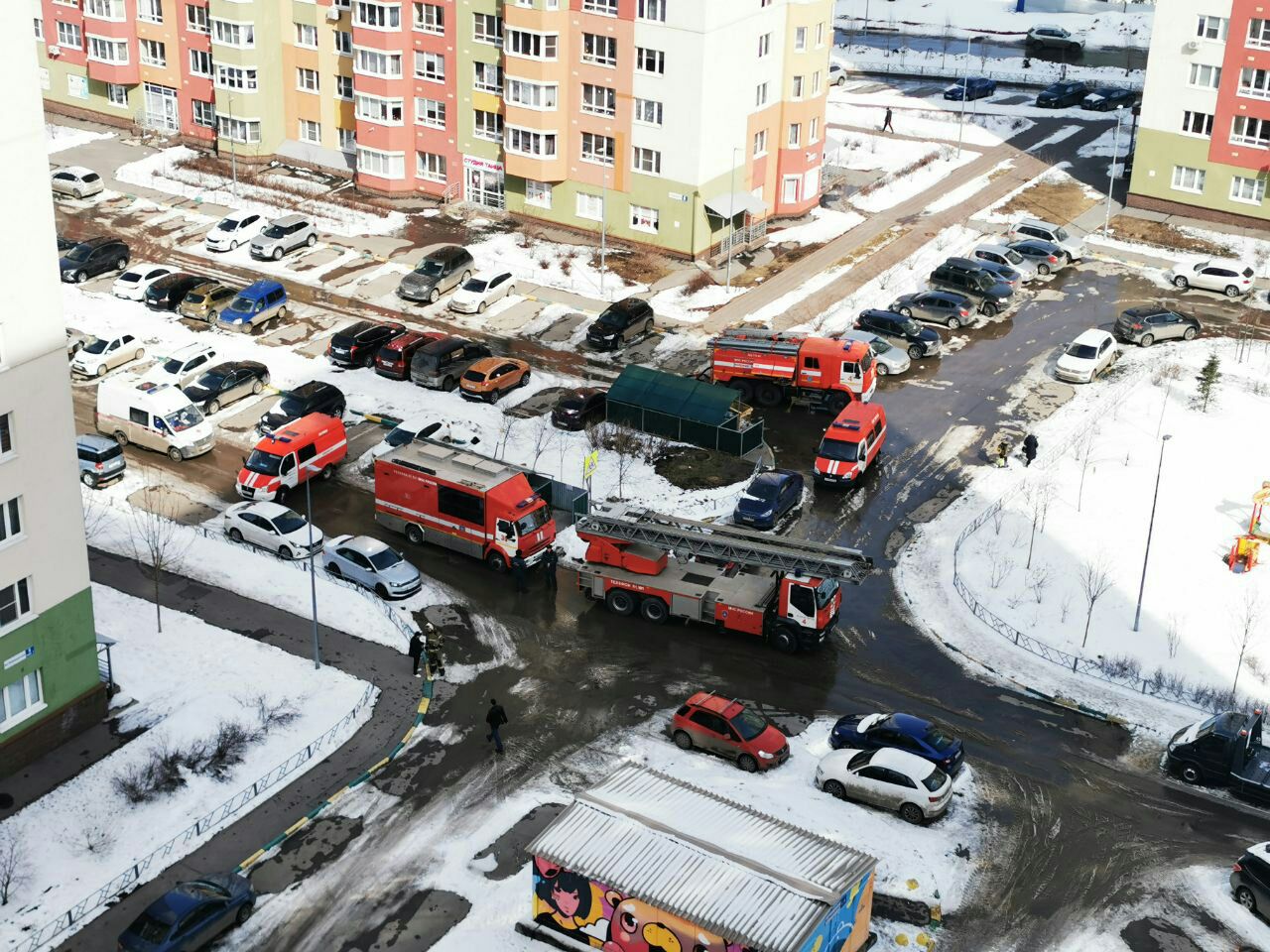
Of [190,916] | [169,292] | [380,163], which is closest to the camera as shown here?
[190,916]

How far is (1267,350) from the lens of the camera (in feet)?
261

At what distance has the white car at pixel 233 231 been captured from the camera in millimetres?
90000

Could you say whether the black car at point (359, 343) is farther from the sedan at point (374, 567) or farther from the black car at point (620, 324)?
the sedan at point (374, 567)

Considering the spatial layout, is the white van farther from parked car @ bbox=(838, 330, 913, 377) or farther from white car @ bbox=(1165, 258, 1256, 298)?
white car @ bbox=(1165, 258, 1256, 298)

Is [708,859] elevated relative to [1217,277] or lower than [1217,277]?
lower

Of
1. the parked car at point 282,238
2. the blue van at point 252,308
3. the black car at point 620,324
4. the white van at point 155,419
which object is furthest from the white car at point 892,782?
the parked car at point 282,238

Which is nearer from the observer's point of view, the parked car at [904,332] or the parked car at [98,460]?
the parked car at [98,460]

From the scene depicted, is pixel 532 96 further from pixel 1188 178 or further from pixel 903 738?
pixel 903 738

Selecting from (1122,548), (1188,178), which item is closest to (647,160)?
(1188,178)

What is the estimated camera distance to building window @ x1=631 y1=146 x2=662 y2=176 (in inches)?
3499

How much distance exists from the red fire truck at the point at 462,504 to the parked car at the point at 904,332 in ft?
82.7

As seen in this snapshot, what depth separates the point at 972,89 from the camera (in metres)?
124

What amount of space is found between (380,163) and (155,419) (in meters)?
34.8

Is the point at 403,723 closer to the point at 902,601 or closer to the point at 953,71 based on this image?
the point at 902,601
